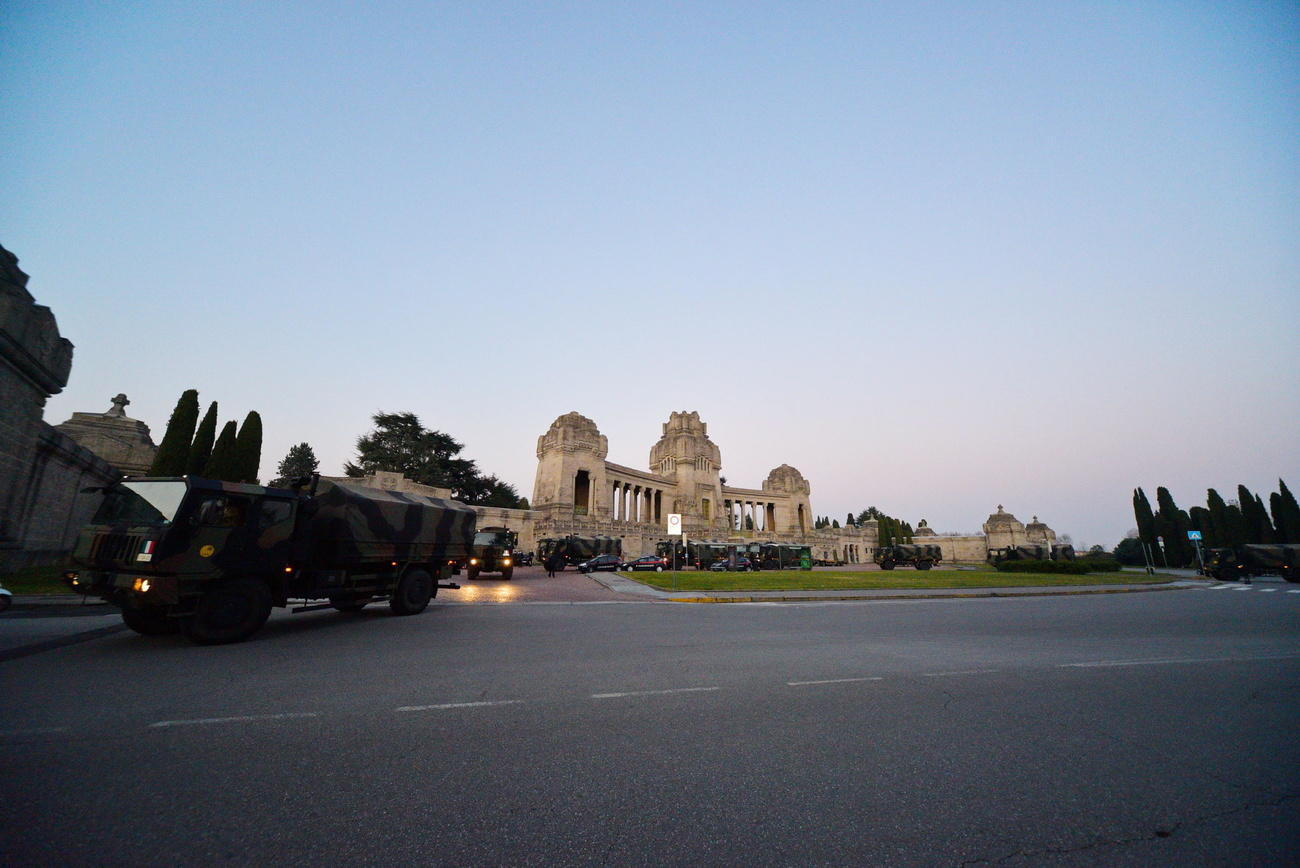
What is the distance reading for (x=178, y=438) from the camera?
29.1 m

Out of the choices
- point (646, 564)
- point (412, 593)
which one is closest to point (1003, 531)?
point (646, 564)

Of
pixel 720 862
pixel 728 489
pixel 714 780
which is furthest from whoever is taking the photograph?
pixel 728 489

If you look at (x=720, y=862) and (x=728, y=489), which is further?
(x=728, y=489)

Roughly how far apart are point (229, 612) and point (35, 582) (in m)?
11.8

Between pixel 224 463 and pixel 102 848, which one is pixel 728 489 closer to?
pixel 224 463

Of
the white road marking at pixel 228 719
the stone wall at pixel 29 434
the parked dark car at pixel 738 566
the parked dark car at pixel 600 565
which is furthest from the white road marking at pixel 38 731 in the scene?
the parked dark car at pixel 738 566

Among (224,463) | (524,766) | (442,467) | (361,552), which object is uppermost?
(442,467)

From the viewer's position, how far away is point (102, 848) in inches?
115

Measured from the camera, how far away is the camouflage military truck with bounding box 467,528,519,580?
28266 mm

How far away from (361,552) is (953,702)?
40.7 ft

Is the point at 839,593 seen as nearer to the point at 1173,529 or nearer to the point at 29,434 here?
the point at 29,434

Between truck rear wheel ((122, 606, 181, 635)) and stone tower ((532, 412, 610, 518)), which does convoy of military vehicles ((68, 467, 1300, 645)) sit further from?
stone tower ((532, 412, 610, 518))

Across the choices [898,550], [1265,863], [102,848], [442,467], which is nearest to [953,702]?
[1265,863]

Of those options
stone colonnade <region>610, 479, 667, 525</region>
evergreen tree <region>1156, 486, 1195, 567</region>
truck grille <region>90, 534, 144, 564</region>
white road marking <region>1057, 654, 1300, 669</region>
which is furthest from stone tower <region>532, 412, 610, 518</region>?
evergreen tree <region>1156, 486, 1195, 567</region>
